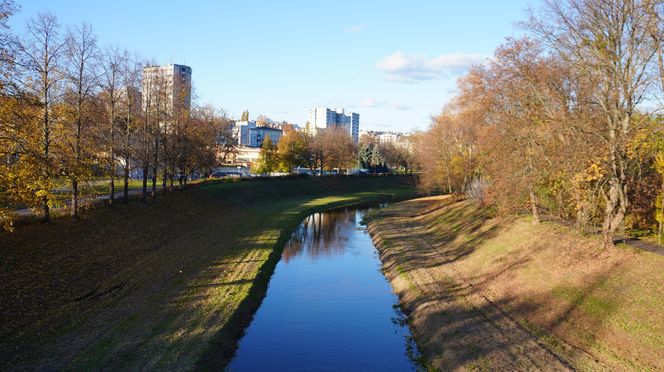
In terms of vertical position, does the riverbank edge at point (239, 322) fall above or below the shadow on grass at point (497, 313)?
below

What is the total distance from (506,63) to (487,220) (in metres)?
11.5

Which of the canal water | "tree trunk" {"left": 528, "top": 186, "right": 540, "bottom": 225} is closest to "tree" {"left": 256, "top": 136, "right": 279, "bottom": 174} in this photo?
the canal water

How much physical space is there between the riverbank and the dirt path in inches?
1.4

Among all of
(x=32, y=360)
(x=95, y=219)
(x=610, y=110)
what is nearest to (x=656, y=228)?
(x=610, y=110)

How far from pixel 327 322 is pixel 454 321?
5039mm

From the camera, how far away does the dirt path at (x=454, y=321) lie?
1535 centimetres

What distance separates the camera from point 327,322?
20.6 meters

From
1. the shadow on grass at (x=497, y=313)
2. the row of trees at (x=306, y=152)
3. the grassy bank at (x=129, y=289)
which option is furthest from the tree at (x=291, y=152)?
the shadow on grass at (x=497, y=313)

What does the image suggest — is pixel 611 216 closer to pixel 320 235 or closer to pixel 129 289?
pixel 129 289

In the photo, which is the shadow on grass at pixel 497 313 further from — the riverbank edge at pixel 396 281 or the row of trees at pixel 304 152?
the row of trees at pixel 304 152

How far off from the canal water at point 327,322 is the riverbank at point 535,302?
117 centimetres

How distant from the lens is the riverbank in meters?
15.1

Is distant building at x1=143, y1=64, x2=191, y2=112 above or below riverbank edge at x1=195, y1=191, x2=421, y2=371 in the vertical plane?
above

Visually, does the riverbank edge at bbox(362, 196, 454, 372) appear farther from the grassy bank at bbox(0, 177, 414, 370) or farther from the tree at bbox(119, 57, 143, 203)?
the tree at bbox(119, 57, 143, 203)
